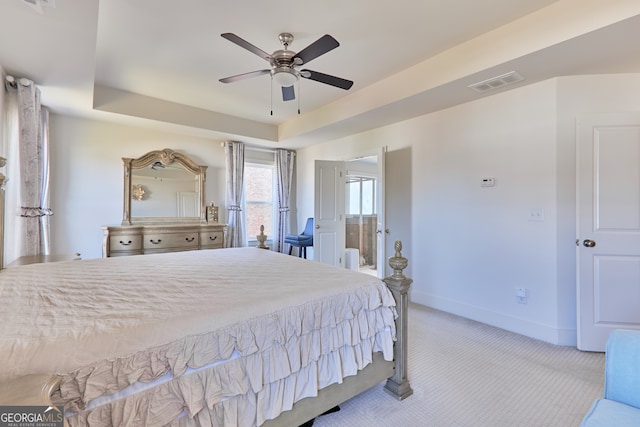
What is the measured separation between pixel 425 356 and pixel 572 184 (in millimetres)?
2062

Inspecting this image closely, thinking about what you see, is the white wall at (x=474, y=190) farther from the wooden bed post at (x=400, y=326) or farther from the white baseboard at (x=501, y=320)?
the wooden bed post at (x=400, y=326)

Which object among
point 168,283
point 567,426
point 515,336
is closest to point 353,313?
point 168,283

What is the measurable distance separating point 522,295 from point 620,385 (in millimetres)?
1866

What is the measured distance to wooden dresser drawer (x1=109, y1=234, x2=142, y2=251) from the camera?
3.84 meters

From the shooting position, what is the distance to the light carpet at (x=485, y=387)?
171cm

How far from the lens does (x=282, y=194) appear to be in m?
5.72

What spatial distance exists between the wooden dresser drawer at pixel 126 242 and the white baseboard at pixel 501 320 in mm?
3840

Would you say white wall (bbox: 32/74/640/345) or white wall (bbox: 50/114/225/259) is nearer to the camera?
white wall (bbox: 32/74/640/345)

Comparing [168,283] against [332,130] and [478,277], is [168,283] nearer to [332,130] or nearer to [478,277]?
[478,277]

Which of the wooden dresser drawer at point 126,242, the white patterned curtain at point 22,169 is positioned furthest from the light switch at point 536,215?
the white patterned curtain at point 22,169

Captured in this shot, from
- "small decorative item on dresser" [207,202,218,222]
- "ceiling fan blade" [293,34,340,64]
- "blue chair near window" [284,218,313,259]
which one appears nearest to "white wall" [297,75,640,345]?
"blue chair near window" [284,218,313,259]

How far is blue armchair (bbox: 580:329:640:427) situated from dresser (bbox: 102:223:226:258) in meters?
4.40

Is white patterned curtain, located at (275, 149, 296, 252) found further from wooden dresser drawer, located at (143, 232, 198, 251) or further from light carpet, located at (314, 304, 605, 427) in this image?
light carpet, located at (314, 304, 605, 427)

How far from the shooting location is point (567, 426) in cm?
164
